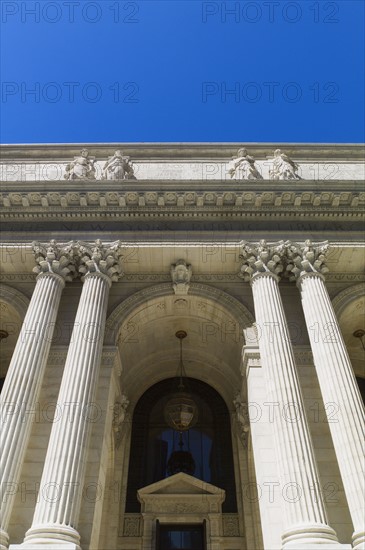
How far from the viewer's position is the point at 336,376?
13.4 m

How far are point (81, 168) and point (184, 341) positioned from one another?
908 centimetres

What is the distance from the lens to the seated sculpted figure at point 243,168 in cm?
1945

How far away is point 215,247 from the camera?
1714cm

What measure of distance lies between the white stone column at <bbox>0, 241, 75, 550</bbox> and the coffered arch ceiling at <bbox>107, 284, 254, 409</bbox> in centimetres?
246

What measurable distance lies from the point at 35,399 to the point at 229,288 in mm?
8389

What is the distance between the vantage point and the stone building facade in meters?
12.3

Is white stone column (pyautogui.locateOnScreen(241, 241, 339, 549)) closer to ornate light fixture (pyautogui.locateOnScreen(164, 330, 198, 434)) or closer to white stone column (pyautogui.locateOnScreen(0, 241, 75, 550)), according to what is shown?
ornate light fixture (pyautogui.locateOnScreen(164, 330, 198, 434))

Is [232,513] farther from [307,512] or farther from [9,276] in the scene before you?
[9,276]

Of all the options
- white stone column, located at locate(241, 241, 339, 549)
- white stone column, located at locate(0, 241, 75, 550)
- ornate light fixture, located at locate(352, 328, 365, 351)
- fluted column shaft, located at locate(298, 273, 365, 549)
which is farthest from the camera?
ornate light fixture, located at locate(352, 328, 365, 351)

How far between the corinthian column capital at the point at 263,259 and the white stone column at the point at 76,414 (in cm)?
493

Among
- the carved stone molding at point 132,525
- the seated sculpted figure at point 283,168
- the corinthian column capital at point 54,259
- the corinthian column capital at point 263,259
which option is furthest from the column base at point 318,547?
the seated sculpted figure at point 283,168

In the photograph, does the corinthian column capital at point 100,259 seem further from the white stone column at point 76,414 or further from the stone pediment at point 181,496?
the stone pediment at point 181,496

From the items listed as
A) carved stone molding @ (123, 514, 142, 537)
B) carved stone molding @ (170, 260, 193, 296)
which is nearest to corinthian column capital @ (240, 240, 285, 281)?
carved stone molding @ (170, 260, 193, 296)

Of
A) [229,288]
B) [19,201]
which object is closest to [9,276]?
[19,201]
